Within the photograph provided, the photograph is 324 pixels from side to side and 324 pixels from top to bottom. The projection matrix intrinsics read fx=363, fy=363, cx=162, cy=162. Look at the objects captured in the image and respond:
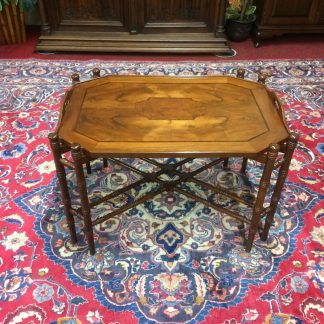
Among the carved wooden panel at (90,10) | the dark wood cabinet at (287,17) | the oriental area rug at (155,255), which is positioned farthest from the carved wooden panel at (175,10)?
the oriental area rug at (155,255)

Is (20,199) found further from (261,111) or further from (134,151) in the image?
(261,111)

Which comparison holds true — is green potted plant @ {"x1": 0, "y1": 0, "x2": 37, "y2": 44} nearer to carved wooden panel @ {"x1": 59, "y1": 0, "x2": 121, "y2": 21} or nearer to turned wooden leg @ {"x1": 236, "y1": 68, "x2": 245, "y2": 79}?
carved wooden panel @ {"x1": 59, "y1": 0, "x2": 121, "y2": 21}

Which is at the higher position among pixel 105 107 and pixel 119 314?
pixel 105 107

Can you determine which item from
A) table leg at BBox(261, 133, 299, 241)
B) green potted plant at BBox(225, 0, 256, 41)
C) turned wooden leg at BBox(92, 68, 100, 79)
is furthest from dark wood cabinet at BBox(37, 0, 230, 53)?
table leg at BBox(261, 133, 299, 241)

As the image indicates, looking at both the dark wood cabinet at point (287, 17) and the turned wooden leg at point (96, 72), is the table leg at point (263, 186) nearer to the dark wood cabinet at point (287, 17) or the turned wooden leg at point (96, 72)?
the turned wooden leg at point (96, 72)

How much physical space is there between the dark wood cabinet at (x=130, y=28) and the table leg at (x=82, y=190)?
2328mm

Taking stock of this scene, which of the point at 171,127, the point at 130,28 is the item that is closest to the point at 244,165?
the point at 171,127

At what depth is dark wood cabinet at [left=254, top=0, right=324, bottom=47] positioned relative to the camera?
11.6 ft

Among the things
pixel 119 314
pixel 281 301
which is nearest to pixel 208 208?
pixel 281 301

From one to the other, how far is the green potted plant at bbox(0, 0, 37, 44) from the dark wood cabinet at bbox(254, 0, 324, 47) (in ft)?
7.31

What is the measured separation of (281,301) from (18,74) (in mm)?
2811

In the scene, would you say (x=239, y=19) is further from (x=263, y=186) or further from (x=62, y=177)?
(x=62, y=177)

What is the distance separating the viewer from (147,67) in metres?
3.38

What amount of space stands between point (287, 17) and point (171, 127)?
2662 mm
